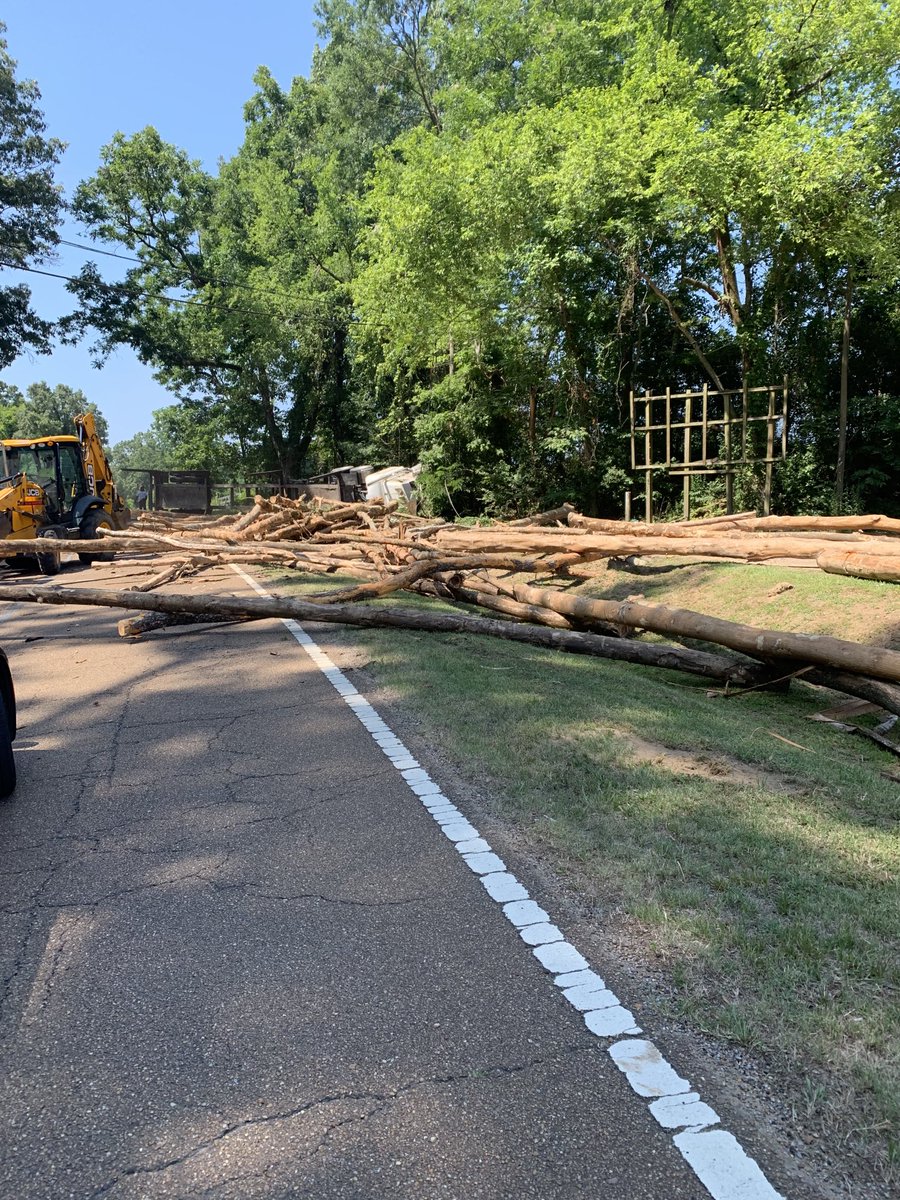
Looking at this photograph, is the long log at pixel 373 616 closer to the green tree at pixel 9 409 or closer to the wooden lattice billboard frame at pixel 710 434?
the wooden lattice billboard frame at pixel 710 434

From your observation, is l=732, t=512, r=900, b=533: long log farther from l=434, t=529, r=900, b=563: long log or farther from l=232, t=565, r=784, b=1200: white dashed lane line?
l=232, t=565, r=784, b=1200: white dashed lane line

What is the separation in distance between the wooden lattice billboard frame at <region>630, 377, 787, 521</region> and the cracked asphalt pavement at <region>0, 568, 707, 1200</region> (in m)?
15.6

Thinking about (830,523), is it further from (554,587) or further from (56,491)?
(56,491)

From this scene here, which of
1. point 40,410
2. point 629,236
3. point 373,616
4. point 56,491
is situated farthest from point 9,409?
point 373,616

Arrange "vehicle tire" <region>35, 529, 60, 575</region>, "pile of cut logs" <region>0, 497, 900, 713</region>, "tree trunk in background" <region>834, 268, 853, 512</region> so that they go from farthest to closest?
"vehicle tire" <region>35, 529, 60, 575</region> < "tree trunk in background" <region>834, 268, 853, 512</region> < "pile of cut logs" <region>0, 497, 900, 713</region>

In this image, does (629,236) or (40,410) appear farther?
(40,410)

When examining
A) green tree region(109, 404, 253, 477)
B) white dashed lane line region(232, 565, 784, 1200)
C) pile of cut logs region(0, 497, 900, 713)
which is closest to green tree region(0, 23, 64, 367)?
green tree region(109, 404, 253, 477)

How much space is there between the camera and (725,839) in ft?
12.5

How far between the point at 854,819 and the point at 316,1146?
327 cm

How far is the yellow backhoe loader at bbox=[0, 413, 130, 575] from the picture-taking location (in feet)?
58.3

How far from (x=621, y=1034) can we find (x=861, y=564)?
8.53 metres

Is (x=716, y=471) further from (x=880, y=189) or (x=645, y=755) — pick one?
(x=645, y=755)

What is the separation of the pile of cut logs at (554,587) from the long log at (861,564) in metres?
0.02

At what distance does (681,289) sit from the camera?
2127 centimetres
